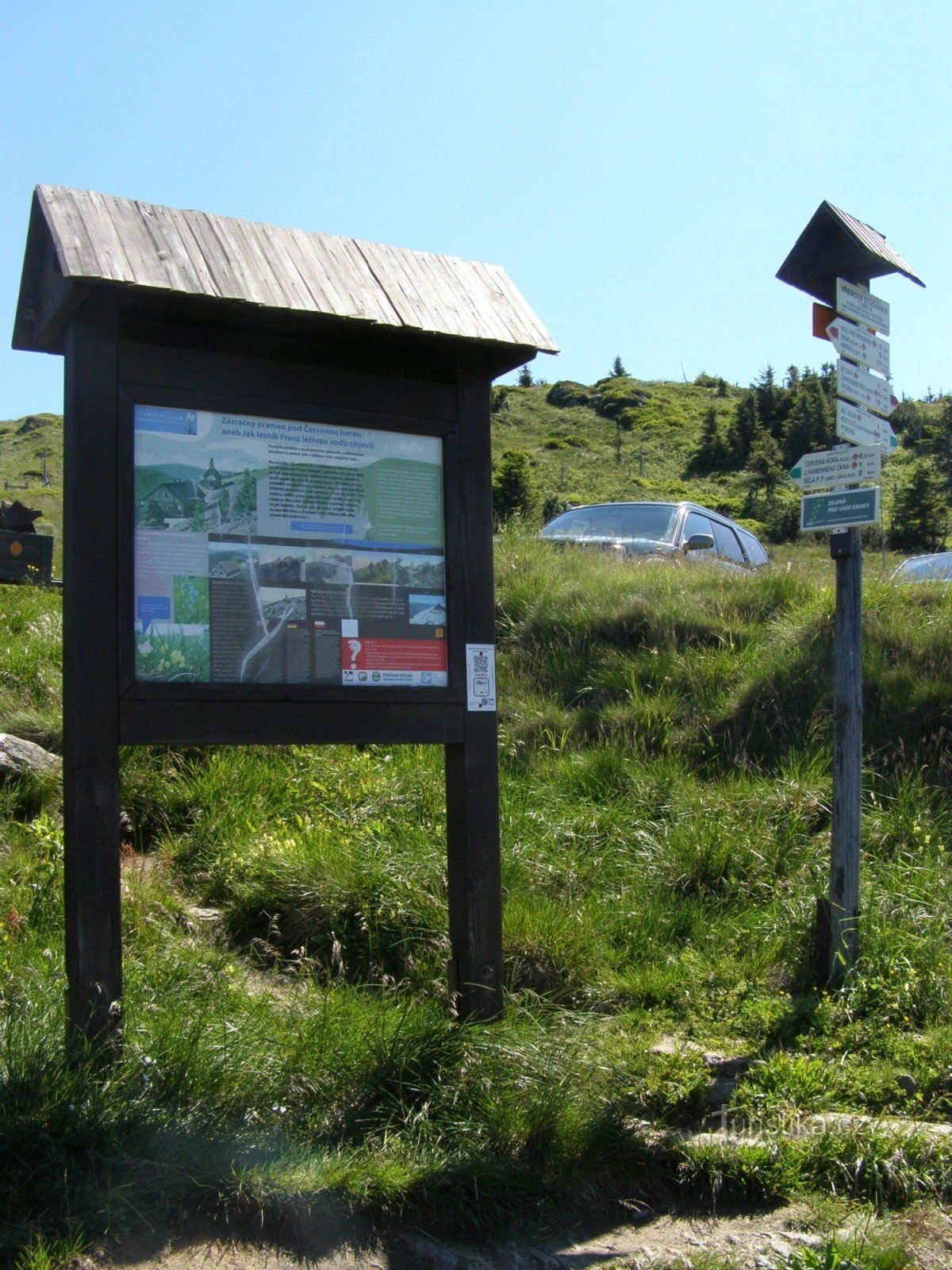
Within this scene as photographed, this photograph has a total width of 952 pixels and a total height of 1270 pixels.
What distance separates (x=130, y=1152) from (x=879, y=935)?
3416 millimetres

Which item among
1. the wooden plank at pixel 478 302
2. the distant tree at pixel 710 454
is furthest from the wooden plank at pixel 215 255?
the distant tree at pixel 710 454

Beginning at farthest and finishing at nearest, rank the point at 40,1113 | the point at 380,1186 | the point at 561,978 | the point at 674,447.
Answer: the point at 674,447 < the point at 561,978 < the point at 380,1186 < the point at 40,1113

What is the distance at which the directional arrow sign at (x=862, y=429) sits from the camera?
543cm

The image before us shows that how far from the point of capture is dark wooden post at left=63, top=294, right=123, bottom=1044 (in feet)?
12.3

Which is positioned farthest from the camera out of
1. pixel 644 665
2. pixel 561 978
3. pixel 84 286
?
pixel 644 665

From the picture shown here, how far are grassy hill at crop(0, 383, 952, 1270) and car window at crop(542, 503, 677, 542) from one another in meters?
2.77

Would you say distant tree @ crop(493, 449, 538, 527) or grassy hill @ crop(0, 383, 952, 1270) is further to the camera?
distant tree @ crop(493, 449, 538, 527)

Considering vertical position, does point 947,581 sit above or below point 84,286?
below

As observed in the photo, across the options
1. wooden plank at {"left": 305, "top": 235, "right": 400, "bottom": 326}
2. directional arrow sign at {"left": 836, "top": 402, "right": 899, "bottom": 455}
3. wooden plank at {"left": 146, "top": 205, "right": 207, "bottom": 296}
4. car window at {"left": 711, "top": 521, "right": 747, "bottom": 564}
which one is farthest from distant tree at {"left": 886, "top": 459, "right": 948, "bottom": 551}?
wooden plank at {"left": 146, "top": 205, "right": 207, "bottom": 296}

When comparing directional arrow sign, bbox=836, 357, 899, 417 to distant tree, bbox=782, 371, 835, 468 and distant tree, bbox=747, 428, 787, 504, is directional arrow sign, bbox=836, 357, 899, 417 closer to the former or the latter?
distant tree, bbox=747, 428, 787, 504

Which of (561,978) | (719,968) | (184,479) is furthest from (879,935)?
(184,479)

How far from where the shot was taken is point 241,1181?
3.24 meters

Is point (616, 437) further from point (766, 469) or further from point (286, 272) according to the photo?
point (286, 272)

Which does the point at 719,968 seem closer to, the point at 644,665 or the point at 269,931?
the point at 269,931
